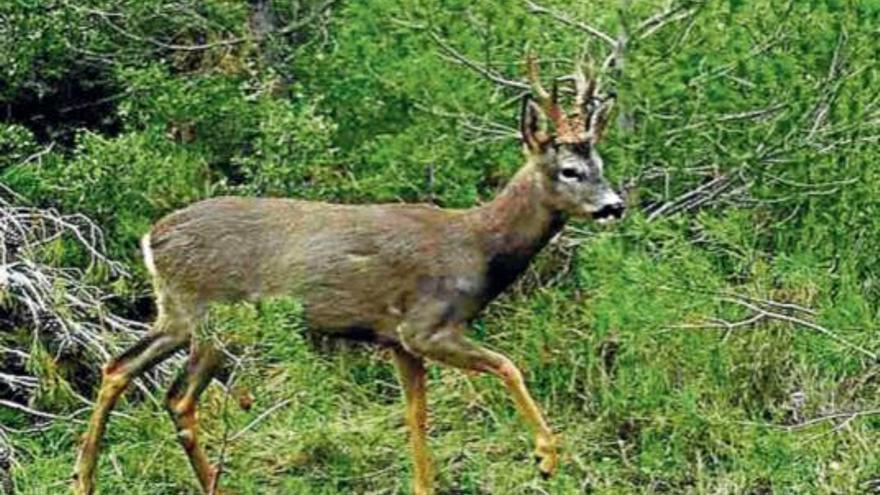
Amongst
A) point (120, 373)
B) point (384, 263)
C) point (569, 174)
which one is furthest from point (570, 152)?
point (120, 373)

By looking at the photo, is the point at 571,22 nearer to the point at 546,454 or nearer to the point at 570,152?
the point at 570,152

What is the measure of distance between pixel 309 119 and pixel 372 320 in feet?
5.68

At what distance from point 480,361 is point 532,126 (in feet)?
2.90

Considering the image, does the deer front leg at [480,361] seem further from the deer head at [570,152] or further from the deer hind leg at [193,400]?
the deer hind leg at [193,400]

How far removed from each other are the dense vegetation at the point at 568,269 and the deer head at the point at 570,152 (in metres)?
0.44

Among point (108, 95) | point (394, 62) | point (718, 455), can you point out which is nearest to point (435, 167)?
point (394, 62)

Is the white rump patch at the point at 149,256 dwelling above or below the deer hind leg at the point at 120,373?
above

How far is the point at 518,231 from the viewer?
7660 mm

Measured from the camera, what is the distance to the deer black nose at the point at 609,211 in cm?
744

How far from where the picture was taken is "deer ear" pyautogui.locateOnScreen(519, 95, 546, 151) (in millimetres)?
7484

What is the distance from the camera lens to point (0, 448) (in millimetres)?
8188

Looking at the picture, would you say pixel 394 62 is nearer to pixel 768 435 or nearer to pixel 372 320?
pixel 372 320

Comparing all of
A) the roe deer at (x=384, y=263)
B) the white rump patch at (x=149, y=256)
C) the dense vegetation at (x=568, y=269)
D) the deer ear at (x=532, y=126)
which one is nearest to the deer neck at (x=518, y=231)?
the roe deer at (x=384, y=263)

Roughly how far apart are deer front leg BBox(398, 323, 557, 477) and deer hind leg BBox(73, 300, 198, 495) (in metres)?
0.91
